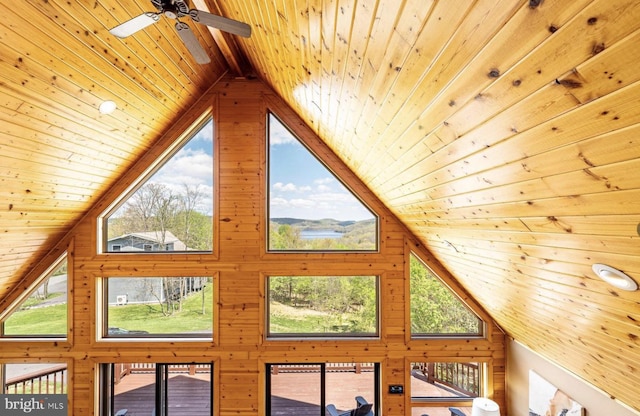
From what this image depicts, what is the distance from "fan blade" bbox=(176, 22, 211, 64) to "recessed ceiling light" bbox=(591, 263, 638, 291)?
2.50m

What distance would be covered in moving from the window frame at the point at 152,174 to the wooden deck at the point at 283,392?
5.50 feet

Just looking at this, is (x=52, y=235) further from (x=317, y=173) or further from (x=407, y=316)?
(x=407, y=316)

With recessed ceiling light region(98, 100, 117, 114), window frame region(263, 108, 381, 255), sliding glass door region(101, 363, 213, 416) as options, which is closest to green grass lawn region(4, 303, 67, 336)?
sliding glass door region(101, 363, 213, 416)

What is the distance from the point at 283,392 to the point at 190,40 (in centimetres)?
415

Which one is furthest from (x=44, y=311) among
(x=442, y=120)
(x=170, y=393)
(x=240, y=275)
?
(x=442, y=120)

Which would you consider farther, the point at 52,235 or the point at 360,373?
the point at 360,373

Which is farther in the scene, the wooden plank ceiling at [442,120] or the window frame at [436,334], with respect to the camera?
the window frame at [436,334]

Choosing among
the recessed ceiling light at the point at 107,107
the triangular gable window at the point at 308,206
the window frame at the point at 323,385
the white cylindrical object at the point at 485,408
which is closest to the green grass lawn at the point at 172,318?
the window frame at the point at 323,385

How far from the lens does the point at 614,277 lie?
→ 1.48m

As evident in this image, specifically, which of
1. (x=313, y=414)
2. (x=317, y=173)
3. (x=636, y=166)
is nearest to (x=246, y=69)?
(x=317, y=173)

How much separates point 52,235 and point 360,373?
4.20 metres

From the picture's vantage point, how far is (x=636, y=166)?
91cm

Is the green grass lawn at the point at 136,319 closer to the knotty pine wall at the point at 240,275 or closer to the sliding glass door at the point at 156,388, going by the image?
the knotty pine wall at the point at 240,275

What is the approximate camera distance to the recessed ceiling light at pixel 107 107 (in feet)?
8.89
